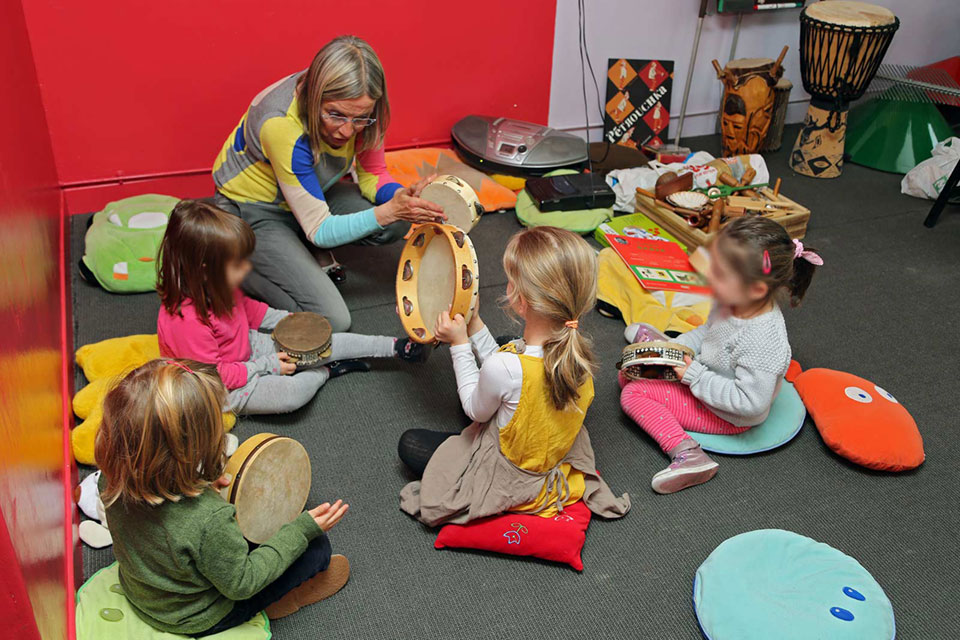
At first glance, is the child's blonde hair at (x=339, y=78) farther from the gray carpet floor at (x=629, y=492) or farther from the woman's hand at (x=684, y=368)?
the woman's hand at (x=684, y=368)

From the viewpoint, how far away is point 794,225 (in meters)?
3.18

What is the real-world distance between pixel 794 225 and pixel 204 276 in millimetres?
2395

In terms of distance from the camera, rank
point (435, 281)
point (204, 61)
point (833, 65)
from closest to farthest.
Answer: point (435, 281) → point (204, 61) → point (833, 65)

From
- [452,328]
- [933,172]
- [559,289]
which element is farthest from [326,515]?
[933,172]

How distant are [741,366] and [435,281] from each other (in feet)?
2.77

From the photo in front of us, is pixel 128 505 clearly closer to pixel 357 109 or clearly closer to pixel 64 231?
pixel 357 109

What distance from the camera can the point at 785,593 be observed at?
1.66 m

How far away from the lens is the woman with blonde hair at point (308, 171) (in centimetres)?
219

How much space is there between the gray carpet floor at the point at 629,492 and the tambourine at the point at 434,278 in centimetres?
30

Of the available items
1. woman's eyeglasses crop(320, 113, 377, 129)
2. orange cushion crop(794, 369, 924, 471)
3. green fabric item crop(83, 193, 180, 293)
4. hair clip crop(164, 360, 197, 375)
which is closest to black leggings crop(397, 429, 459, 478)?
hair clip crop(164, 360, 197, 375)

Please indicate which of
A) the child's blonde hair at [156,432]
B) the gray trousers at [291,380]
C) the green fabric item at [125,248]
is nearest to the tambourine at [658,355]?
the gray trousers at [291,380]

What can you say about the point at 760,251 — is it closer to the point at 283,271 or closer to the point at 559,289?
the point at 559,289

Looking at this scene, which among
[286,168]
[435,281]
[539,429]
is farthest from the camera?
[286,168]

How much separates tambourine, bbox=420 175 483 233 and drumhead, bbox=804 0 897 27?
2.32 metres
